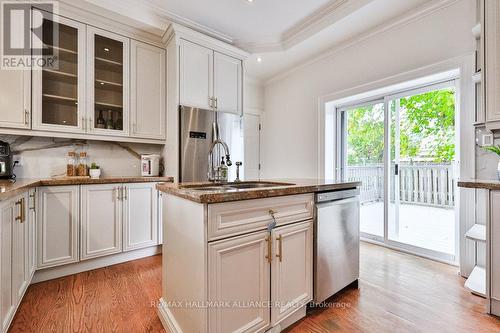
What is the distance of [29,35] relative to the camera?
2229mm

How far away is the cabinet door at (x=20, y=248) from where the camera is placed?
59.2 inches

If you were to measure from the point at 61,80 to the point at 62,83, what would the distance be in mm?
30

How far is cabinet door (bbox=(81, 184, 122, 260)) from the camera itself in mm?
2281

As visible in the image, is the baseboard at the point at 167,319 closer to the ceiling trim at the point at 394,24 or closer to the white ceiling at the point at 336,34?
the white ceiling at the point at 336,34

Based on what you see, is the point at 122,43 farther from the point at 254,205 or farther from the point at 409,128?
the point at 409,128

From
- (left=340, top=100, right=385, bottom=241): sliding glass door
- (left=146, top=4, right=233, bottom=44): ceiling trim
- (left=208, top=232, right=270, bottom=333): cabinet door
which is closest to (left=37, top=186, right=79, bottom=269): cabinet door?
(left=208, top=232, right=270, bottom=333): cabinet door

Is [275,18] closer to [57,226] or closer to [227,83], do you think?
[227,83]

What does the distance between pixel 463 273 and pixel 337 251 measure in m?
1.44

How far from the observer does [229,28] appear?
3.07 meters

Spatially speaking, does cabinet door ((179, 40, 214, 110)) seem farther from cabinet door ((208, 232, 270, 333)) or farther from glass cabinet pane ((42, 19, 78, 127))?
cabinet door ((208, 232, 270, 333))

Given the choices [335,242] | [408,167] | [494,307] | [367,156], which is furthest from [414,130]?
[335,242]

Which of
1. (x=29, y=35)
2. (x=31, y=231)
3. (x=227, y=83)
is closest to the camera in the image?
(x=31, y=231)

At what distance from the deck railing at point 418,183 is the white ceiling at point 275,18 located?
68.7 inches

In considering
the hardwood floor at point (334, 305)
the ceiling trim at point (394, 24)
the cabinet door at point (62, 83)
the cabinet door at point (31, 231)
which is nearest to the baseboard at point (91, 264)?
Answer: the hardwood floor at point (334, 305)
